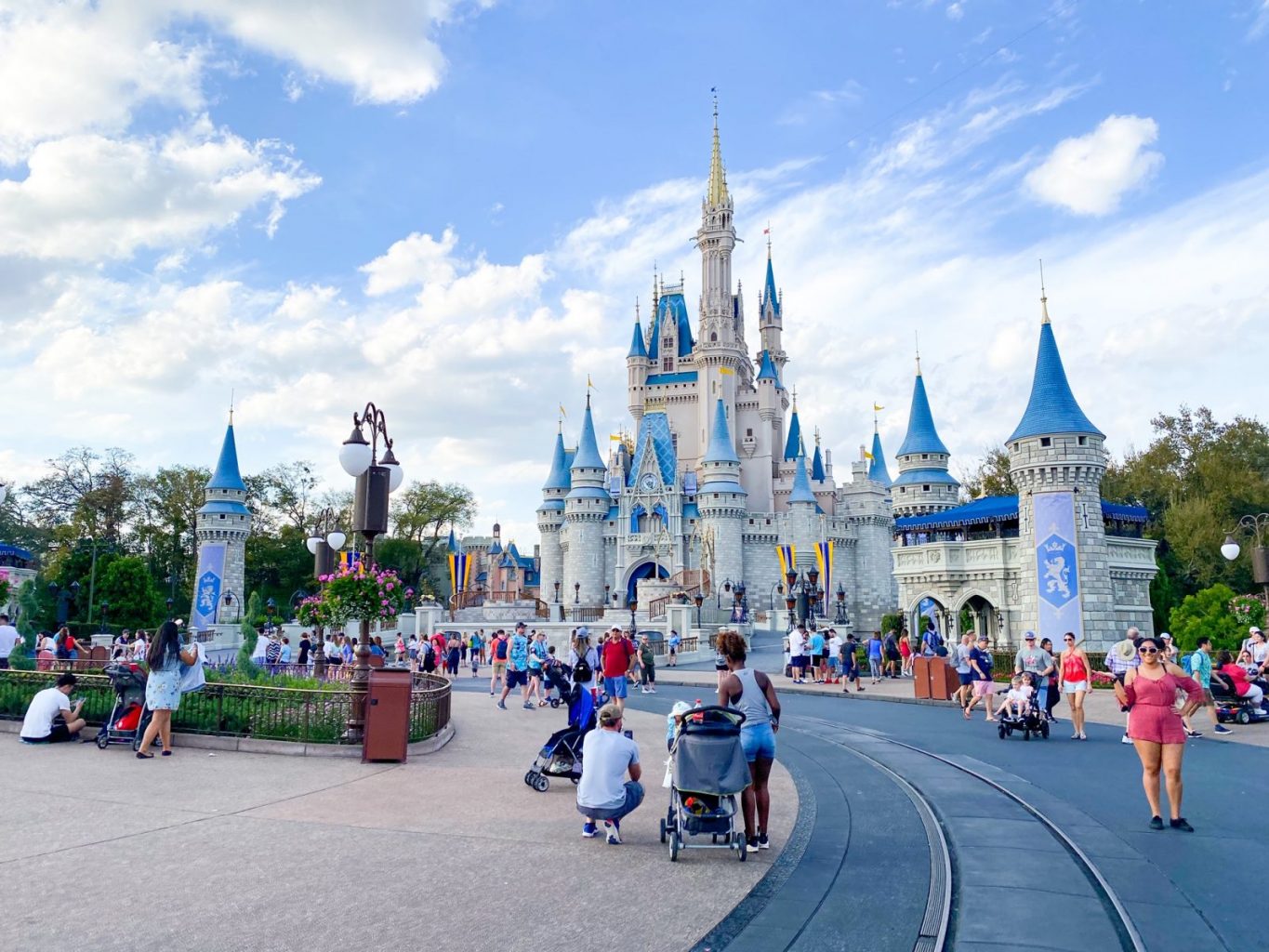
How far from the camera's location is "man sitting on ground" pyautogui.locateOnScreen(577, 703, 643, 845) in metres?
6.85

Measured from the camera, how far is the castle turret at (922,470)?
156 ft

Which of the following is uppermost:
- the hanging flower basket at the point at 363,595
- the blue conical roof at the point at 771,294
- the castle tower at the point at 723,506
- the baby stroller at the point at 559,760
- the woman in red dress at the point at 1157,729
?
the blue conical roof at the point at 771,294

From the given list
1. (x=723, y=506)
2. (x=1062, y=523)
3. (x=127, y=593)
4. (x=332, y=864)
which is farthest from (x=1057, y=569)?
(x=127, y=593)

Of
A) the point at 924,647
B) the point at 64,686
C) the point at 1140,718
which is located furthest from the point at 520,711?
the point at 1140,718

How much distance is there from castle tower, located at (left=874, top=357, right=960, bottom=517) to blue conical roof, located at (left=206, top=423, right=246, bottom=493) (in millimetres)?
39330

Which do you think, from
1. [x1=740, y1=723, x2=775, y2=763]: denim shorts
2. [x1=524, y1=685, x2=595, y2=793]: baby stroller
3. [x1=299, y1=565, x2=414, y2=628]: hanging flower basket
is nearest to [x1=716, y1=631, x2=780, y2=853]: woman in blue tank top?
[x1=740, y1=723, x2=775, y2=763]: denim shorts

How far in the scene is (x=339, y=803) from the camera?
8242mm

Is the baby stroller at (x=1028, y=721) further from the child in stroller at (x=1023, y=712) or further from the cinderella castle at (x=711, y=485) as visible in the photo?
the cinderella castle at (x=711, y=485)

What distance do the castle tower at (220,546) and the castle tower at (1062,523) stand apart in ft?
138

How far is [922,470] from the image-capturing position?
4812 cm

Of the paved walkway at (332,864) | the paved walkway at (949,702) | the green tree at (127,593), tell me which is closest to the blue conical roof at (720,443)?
the paved walkway at (949,702)

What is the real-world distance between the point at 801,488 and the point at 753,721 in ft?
185

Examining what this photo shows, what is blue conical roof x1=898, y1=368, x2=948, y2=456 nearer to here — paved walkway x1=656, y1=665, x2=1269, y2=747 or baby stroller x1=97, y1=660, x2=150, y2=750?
paved walkway x1=656, y1=665, x2=1269, y2=747

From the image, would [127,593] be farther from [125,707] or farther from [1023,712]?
[1023,712]
